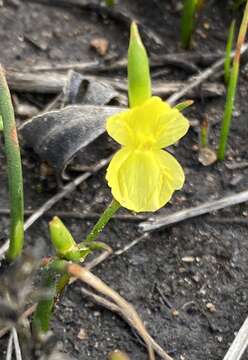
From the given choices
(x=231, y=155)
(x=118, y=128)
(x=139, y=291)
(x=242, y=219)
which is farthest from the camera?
(x=231, y=155)

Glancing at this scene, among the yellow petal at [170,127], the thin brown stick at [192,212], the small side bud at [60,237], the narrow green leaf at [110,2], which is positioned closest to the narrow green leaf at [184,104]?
the yellow petal at [170,127]

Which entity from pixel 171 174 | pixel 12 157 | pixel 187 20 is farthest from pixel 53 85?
pixel 171 174

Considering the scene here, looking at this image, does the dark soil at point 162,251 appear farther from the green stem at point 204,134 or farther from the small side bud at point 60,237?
the small side bud at point 60,237

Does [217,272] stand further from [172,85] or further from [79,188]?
[172,85]

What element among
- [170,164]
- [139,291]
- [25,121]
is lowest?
[139,291]

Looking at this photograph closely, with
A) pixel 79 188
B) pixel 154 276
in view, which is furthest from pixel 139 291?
pixel 79 188

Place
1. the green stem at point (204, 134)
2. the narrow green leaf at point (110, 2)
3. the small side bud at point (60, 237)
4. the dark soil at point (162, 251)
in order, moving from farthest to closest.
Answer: the narrow green leaf at point (110, 2) < the green stem at point (204, 134) < the dark soil at point (162, 251) < the small side bud at point (60, 237)

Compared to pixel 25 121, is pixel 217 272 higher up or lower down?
lower down

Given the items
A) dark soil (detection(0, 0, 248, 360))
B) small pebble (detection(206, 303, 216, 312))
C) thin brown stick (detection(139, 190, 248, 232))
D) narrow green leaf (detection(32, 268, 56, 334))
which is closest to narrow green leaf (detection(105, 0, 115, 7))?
dark soil (detection(0, 0, 248, 360))
